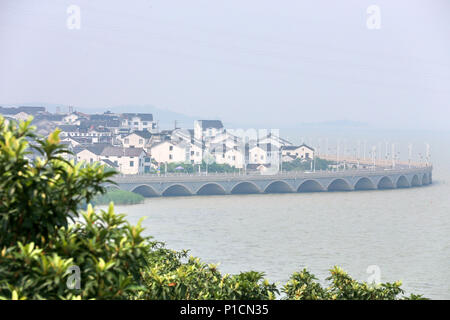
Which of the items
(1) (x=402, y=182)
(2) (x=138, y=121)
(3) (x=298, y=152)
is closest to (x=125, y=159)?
(3) (x=298, y=152)

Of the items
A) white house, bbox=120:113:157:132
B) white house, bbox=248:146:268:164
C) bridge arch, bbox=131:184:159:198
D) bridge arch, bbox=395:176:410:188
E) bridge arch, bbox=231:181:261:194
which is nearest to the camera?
bridge arch, bbox=131:184:159:198

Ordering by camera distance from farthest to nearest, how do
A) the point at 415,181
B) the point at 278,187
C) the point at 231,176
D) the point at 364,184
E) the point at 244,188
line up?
1. the point at 415,181
2. the point at 364,184
3. the point at 278,187
4. the point at 244,188
5. the point at 231,176

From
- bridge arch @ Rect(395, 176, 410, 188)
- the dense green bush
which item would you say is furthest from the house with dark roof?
the dense green bush

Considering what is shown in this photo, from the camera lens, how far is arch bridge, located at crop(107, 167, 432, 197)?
51562mm

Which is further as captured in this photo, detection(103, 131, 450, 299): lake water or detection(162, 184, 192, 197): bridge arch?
detection(162, 184, 192, 197): bridge arch

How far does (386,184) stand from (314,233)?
96.1 feet

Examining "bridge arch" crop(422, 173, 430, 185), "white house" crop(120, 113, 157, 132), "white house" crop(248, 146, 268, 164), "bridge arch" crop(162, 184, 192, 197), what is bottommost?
"bridge arch" crop(162, 184, 192, 197)

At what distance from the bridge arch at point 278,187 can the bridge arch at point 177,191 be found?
23.4 ft

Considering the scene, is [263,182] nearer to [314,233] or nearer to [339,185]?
[339,185]

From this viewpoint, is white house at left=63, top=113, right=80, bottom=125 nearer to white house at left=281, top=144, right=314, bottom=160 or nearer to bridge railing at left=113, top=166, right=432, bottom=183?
white house at left=281, top=144, right=314, bottom=160

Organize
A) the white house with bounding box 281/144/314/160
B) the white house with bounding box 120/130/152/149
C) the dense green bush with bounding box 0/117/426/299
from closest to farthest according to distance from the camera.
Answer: the dense green bush with bounding box 0/117/426/299
the white house with bounding box 120/130/152/149
the white house with bounding box 281/144/314/160

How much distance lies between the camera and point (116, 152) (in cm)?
6069

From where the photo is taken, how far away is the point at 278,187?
57438mm
